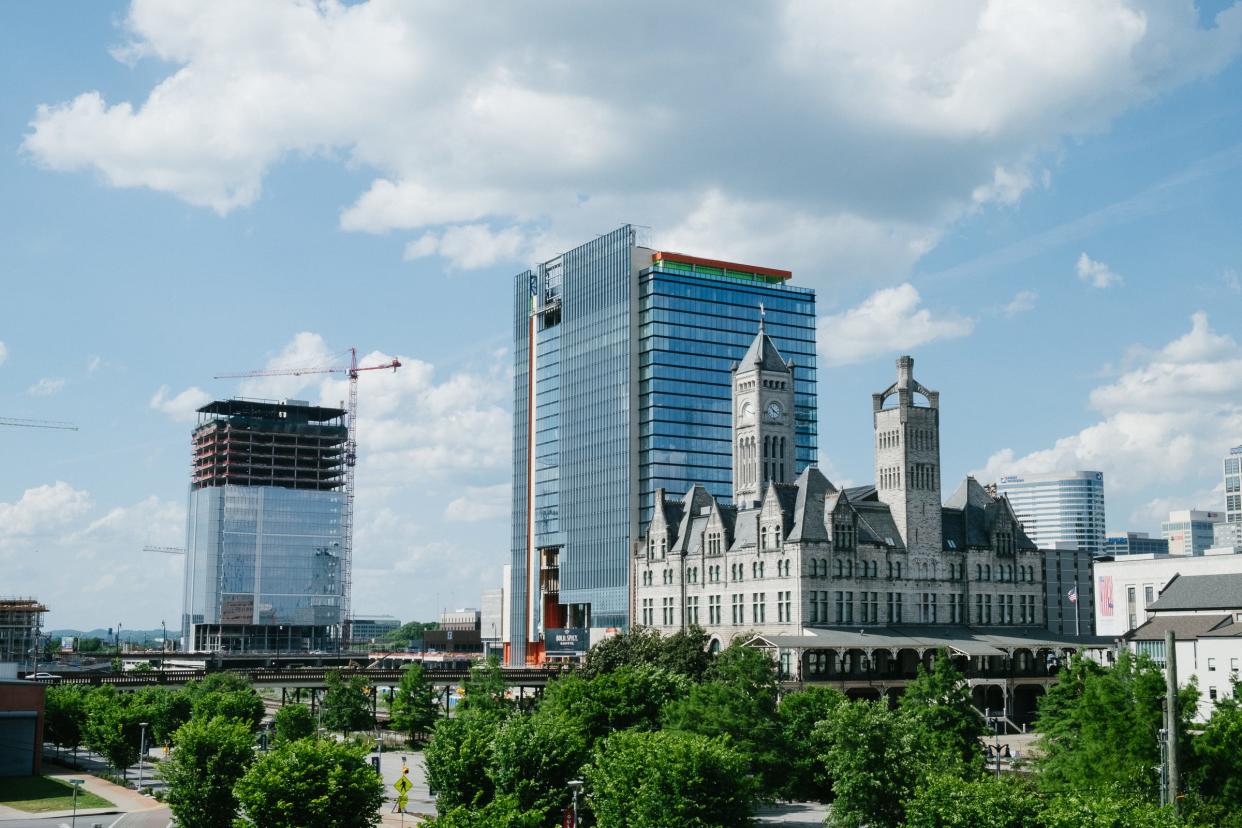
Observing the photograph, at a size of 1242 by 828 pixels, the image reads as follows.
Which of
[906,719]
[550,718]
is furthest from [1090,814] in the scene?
[550,718]

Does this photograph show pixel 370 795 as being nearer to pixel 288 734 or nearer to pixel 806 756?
pixel 806 756

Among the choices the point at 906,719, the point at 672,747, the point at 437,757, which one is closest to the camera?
the point at 672,747

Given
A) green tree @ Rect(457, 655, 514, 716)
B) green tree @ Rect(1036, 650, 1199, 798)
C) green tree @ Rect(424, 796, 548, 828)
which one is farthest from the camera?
green tree @ Rect(457, 655, 514, 716)

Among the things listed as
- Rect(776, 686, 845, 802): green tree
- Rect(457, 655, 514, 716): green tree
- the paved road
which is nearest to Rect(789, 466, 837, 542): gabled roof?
Rect(457, 655, 514, 716): green tree

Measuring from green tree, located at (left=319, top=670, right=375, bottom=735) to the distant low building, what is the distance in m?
85.4

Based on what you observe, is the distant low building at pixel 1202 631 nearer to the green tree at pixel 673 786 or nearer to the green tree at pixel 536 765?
the green tree at pixel 673 786

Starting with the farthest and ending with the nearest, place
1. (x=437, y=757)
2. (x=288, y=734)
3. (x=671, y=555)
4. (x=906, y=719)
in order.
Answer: (x=671, y=555), (x=288, y=734), (x=906, y=719), (x=437, y=757)

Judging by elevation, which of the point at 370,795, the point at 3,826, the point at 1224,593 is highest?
the point at 1224,593

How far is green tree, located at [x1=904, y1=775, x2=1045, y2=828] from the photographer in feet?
176

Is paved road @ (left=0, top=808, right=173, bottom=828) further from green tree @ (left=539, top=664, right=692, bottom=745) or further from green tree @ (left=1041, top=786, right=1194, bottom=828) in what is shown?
green tree @ (left=1041, top=786, right=1194, bottom=828)

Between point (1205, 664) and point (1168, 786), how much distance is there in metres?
56.5

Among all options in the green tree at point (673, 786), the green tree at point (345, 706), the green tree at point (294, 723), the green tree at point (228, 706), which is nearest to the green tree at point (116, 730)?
the green tree at point (228, 706)

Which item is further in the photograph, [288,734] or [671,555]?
[671,555]

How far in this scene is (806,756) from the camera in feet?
295
